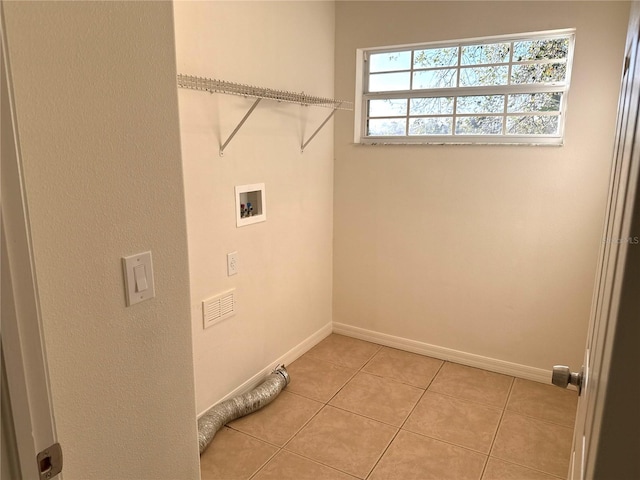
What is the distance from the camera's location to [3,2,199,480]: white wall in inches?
31.0

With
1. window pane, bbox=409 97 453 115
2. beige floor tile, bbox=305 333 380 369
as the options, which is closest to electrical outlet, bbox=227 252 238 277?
beige floor tile, bbox=305 333 380 369

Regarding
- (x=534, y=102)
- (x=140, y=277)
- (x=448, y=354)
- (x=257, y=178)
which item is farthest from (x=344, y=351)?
(x=140, y=277)

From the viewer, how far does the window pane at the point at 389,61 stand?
310 centimetres

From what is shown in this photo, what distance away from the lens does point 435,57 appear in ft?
9.79

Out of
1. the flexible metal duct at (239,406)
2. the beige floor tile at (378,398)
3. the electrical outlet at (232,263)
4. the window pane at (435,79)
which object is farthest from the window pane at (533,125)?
the flexible metal duct at (239,406)

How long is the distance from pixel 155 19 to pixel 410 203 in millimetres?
2392

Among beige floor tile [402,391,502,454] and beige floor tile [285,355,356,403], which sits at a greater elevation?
beige floor tile [285,355,356,403]

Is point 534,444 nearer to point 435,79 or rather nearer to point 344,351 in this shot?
point 344,351

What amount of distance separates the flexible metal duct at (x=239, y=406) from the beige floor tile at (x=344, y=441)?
11.9 inches

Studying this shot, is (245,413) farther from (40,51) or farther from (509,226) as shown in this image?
(40,51)

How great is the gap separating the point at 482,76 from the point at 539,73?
33 cm

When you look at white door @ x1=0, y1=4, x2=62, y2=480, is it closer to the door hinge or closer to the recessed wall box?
the door hinge

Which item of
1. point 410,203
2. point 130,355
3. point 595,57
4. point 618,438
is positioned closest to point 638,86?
point 618,438

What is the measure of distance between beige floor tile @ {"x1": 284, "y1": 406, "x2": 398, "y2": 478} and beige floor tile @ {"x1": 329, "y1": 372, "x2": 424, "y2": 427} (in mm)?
72
